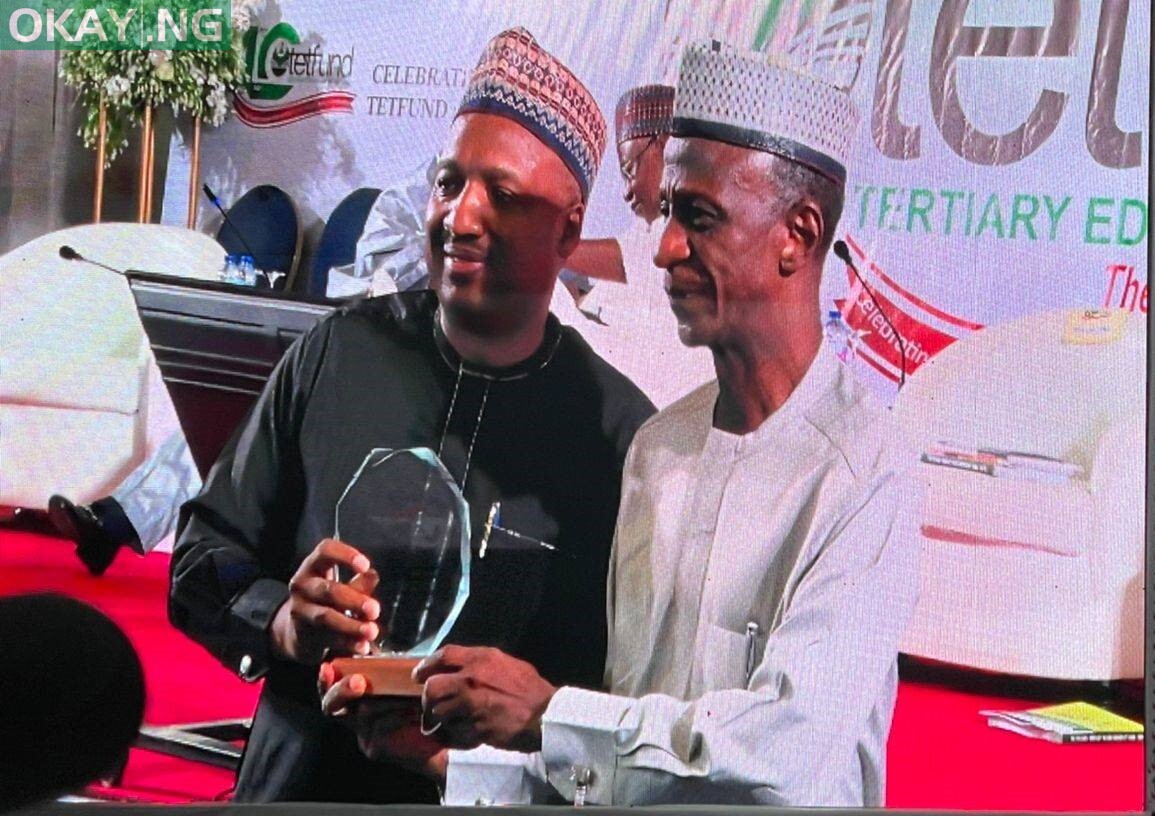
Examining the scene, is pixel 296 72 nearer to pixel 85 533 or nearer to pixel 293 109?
pixel 293 109

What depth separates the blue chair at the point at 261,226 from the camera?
8.44 feet

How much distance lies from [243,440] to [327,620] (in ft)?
1.18

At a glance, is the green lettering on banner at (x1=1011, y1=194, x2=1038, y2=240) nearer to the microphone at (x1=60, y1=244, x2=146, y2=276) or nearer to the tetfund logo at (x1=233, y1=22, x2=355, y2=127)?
the tetfund logo at (x1=233, y1=22, x2=355, y2=127)

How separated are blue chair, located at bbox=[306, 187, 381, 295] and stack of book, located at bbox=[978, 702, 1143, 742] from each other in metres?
1.42

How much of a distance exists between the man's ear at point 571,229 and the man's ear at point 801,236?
Result: 0.37m

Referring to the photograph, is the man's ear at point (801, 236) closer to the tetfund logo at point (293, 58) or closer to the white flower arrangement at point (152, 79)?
the tetfund logo at point (293, 58)

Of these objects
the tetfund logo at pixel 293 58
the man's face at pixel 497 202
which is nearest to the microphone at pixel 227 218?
the tetfund logo at pixel 293 58

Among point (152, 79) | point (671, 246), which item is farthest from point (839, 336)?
point (152, 79)

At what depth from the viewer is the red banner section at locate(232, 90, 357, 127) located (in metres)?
2.55

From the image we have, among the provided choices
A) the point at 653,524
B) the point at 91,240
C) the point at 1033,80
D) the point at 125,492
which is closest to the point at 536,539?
the point at 653,524

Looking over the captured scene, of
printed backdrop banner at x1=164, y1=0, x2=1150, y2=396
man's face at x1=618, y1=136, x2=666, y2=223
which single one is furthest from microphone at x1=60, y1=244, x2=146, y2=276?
man's face at x1=618, y1=136, x2=666, y2=223

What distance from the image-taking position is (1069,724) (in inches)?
102

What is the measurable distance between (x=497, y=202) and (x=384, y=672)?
0.86m

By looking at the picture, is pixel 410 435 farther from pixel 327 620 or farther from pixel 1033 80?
pixel 1033 80
